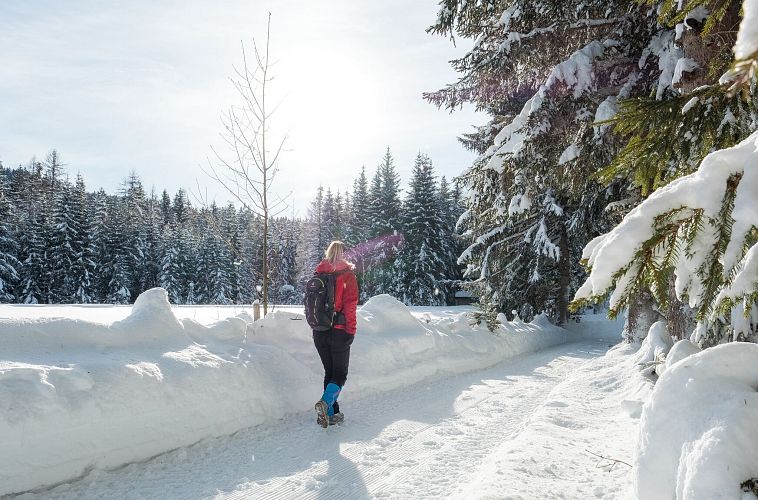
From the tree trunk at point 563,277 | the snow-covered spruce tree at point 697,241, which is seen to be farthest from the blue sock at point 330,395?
the tree trunk at point 563,277

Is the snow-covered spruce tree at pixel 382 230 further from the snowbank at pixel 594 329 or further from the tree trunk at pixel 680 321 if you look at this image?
the tree trunk at pixel 680 321

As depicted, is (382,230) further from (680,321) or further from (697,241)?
(697,241)

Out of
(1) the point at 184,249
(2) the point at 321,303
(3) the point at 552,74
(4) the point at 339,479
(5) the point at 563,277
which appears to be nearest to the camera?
(4) the point at 339,479

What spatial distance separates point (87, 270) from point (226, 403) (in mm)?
45457

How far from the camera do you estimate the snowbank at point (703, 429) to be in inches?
70.7

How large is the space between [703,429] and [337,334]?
166 inches

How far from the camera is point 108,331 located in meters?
5.05

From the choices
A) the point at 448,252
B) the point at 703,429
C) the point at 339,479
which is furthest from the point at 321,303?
the point at 448,252

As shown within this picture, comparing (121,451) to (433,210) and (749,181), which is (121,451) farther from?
(433,210)

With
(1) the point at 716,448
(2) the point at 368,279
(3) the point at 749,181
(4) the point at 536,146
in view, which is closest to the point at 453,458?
(1) the point at 716,448

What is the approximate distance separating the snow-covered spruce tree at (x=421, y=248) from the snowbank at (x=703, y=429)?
1472 inches

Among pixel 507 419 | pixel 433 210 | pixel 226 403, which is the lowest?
pixel 507 419

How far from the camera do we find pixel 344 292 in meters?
5.83

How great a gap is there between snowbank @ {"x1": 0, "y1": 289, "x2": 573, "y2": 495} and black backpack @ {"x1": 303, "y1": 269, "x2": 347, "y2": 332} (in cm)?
102
